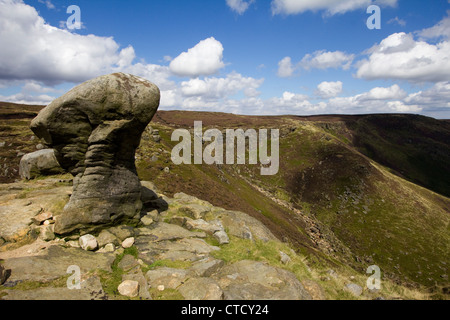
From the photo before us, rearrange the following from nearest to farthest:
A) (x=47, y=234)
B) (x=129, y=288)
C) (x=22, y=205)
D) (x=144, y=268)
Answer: (x=129, y=288)
(x=144, y=268)
(x=47, y=234)
(x=22, y=205)

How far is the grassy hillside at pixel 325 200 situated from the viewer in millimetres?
52062

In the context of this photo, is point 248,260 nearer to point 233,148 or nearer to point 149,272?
point 149,272

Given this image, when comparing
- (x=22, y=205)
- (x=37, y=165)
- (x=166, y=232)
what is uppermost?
(x=37, y=165)

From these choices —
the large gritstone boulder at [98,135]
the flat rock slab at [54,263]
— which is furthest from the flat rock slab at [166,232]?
the flat rock slab at [54,263]

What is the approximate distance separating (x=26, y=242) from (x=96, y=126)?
7504 millimetres

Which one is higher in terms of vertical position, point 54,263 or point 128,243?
point 54,263

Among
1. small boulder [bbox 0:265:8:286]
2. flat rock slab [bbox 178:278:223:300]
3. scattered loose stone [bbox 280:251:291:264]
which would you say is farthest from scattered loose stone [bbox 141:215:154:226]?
scattered loose stone [bbox 280:251:291:264]

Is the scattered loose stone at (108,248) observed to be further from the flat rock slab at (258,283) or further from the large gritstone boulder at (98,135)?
the flat rock slab at (258,283)

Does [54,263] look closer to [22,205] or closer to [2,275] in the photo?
[2,275]

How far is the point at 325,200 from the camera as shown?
90125mm

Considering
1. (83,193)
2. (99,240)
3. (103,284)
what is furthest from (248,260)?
(83,193)

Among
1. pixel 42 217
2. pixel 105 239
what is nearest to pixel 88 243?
pixel 105 239

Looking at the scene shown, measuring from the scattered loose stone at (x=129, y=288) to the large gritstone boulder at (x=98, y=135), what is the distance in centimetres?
593

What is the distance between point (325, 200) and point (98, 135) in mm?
90123
